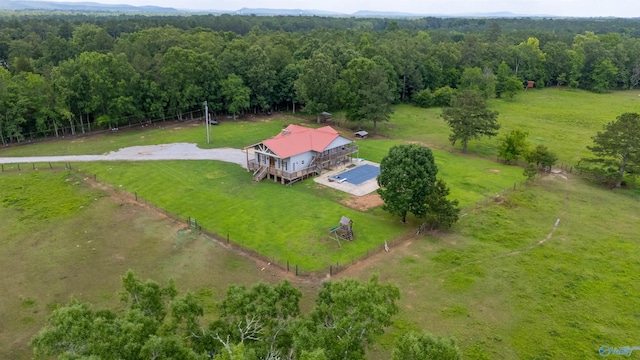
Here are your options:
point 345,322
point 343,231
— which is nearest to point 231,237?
point 343,231

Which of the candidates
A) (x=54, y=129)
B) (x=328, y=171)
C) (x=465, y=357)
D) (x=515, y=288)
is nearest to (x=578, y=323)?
(x=515, y=288)

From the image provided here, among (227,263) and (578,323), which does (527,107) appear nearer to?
(578,323)

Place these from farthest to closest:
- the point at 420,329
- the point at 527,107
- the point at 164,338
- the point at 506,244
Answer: the point at 527,107
the point at 506,244
the point at 420,329
the point at 164,338

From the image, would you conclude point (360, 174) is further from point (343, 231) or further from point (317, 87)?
point (317, 87)

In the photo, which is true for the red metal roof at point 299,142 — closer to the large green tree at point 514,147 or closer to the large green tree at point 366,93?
the large green tree at point 366,93

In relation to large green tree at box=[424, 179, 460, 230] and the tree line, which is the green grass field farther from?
the tree line

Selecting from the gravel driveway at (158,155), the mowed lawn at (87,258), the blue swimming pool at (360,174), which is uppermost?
the blue swimming pool at (360,174)

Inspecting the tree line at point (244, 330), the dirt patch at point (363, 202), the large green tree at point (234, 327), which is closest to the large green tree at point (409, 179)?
the dirt patch at point (363, 202)
